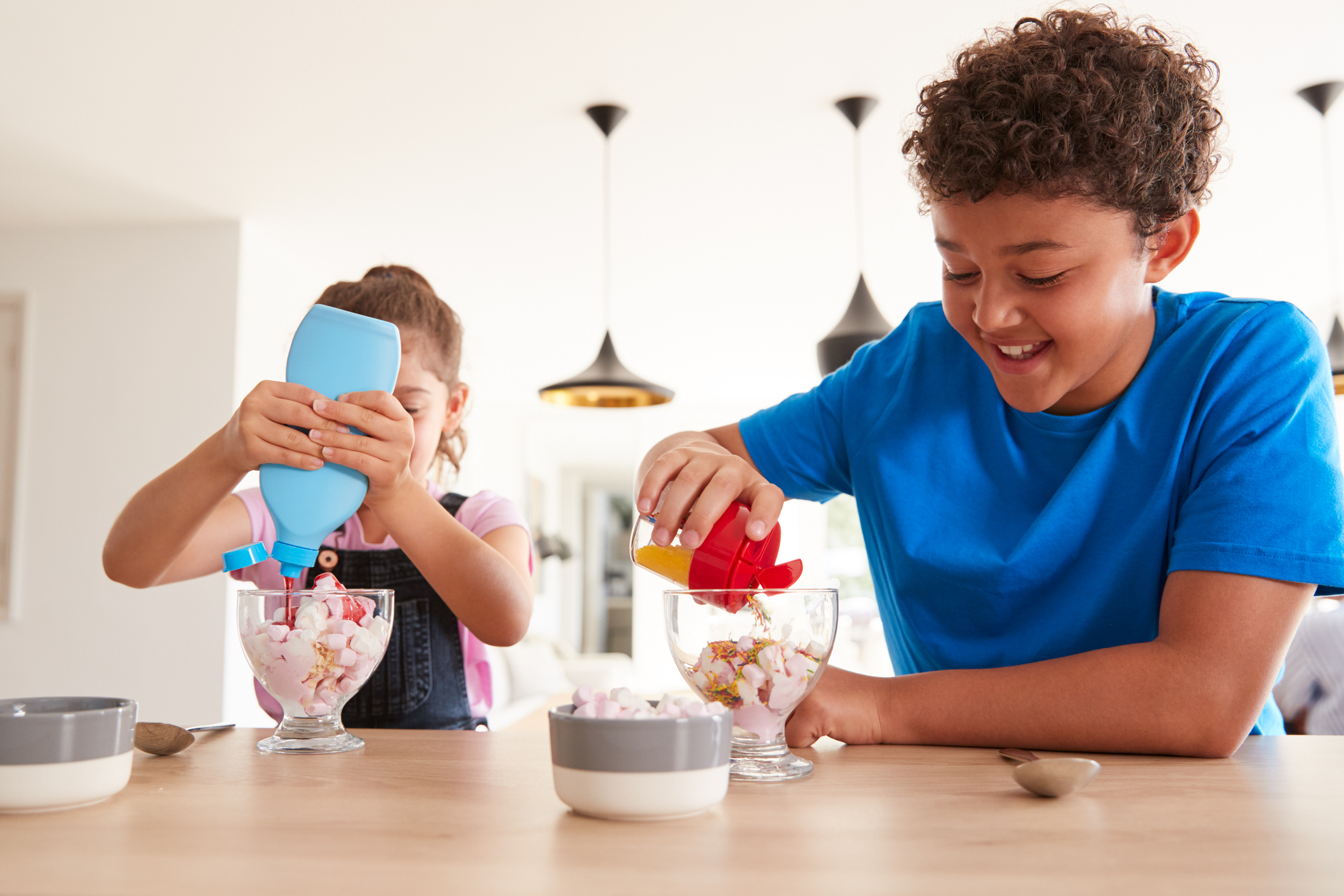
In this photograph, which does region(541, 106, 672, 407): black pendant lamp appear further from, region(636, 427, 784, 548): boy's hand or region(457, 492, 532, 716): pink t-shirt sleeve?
region(636, 427, 784, 548): boy's hand

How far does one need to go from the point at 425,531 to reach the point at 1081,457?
640 mm

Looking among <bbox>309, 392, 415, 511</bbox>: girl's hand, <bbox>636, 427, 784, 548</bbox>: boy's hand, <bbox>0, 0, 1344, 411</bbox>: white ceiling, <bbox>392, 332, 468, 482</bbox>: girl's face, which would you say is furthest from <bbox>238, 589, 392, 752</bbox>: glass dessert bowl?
<bbox>0, 0, 1344, 411</bbox>: white ceiling

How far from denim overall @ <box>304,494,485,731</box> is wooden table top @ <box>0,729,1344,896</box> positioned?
0.51 m

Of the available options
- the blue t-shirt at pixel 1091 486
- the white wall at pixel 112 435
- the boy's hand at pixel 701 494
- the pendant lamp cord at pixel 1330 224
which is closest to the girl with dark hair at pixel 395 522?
the boy's hand at pixel 701 494

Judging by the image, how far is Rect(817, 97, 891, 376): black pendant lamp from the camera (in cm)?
281

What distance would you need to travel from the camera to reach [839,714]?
2.52 feet

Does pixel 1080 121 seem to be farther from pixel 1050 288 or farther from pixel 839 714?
pixel 839 714

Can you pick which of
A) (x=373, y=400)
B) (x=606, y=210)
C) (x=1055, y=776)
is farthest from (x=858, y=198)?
(x=1055, y=776)

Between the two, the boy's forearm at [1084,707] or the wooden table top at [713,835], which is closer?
the wooden table top at [713,835]

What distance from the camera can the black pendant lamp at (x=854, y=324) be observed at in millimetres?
2811

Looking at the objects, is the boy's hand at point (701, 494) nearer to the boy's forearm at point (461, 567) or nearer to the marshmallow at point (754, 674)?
the marshmallow at point (754, 674)

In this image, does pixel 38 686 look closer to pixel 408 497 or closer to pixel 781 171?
pixel 781 171

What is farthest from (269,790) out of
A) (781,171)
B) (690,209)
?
(690,209)

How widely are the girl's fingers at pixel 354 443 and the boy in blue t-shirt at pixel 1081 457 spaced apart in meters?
0.21
